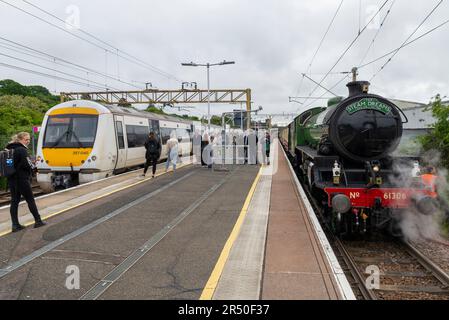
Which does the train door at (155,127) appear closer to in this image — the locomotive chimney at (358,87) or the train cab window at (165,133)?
the train cab window at (165,133)

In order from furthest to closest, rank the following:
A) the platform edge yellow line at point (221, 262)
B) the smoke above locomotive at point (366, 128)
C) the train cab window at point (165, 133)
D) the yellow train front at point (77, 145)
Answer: the train cab window at point (165, 133), the yellow train front at point (77, 145), the smoke above locomotive at point (366, 128), the platform edge yellow line at point (221, 262)

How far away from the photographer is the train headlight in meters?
6.74

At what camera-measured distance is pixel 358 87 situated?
8188 millimetres

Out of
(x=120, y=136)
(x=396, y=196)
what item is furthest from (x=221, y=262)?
(x=120, y=136)

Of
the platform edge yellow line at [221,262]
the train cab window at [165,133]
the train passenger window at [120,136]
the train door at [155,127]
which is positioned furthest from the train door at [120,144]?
Result: the platform edge yellow line at [221,262]

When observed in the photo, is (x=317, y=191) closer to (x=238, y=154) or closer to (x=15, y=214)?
(x=15, y=214)

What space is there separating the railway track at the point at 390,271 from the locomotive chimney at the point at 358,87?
298 centimetres

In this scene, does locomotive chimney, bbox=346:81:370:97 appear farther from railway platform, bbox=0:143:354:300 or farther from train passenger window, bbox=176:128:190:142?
train passenger window, bbox=176:128:190:142

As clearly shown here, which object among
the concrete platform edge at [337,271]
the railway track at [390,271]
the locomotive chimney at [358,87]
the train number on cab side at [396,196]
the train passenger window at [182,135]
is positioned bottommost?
the railway track at [390,271]

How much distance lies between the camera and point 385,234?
798 centimetres

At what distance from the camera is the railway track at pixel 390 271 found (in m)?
5.09
